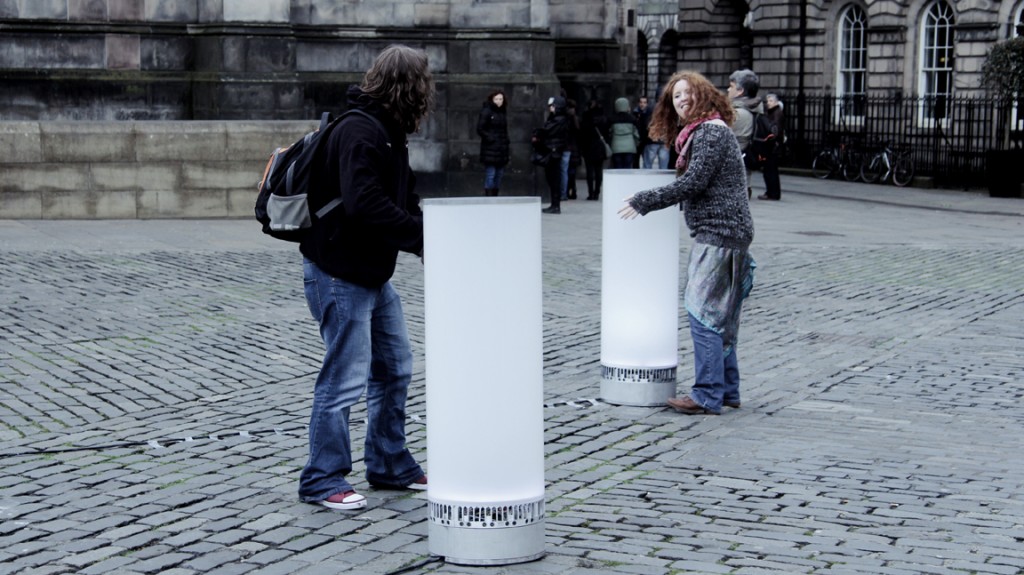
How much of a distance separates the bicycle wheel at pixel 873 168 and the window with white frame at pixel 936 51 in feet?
14.3

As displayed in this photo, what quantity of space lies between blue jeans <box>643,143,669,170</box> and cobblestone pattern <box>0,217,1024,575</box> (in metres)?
12.7

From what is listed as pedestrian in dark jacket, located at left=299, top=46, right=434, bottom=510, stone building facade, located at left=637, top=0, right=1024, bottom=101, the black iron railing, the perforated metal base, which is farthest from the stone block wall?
stone building facade, located at left=637, top=0, right=1024, bottom=101

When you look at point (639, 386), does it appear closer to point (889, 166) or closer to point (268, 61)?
point (268, 61)

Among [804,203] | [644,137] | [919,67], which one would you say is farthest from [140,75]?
[919,67]

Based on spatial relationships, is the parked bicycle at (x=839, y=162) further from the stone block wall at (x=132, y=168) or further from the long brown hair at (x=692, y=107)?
the long brown hair at (x=692, y=107)

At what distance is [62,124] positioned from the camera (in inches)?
672

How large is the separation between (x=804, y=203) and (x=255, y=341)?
16133 mm

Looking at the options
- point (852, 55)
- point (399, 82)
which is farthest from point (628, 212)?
point (852, 55)

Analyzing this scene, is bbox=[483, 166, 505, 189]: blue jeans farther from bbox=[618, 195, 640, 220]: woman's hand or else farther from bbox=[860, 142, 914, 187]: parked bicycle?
bbox=[618, 195, 640, 220]: woman's hand

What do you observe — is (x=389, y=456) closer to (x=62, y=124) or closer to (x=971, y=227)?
(x=62, y=124)

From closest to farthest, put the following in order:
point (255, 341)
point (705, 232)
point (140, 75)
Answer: point (705, 232)
point (255, 341)
point (140, 75)

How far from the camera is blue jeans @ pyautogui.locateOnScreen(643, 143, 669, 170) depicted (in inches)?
981

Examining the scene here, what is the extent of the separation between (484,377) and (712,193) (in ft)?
9.32

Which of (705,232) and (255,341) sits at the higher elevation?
(705,232)
